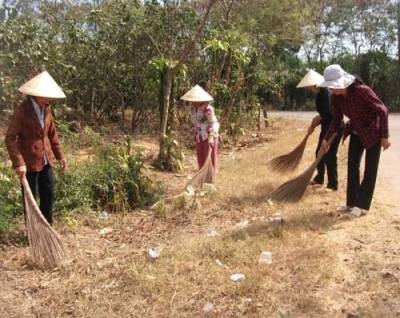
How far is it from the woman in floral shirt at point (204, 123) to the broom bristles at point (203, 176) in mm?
212

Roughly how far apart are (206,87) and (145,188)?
16.1 feet

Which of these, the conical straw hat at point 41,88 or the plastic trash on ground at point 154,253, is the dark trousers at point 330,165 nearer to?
the plastic trash on ground at point 154,253

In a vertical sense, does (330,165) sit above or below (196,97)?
below

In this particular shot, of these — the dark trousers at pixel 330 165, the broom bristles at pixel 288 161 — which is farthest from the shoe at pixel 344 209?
the broom bristles at pixel 288 161

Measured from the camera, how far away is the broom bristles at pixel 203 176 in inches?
255

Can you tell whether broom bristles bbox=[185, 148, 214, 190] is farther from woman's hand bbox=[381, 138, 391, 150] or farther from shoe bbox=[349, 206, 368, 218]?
woman's hand bbox=[381, 138, 391, 150]

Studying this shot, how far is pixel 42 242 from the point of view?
453cm

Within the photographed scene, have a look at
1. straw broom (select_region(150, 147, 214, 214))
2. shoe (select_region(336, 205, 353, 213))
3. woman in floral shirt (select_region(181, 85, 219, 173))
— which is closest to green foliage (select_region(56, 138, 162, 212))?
straw broom (select_region(150, 147, 214, 214))

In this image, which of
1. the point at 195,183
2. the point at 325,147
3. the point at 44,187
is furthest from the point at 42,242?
the point at 325,147

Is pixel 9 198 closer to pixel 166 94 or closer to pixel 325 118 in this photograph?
pixel 166 94

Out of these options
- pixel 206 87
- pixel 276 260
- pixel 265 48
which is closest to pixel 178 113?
pixel 206 87

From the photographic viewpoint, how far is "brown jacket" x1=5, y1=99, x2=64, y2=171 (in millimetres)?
4789

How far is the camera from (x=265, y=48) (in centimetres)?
1616

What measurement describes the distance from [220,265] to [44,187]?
1.84 metres
